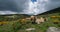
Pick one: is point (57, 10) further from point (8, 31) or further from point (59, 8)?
point (8, 31)

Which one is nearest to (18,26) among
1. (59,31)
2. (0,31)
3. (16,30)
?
(16,30)

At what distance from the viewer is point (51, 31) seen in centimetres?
714

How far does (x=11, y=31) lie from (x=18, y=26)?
1.43 feet

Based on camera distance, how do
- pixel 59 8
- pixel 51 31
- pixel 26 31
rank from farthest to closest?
1. pixel 59 8
2. pixel 26 31
3. pixel 51 31

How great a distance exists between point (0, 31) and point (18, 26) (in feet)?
3.03

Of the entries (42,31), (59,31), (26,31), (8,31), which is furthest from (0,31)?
(59,31)

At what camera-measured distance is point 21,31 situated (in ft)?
24.9

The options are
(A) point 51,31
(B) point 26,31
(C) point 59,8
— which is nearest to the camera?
(A) point 51,31

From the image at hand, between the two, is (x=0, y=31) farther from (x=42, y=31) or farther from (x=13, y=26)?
(x=42, y=31)

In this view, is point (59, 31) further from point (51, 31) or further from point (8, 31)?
point (8, 31)

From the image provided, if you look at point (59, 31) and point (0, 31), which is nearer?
point (59, 31)

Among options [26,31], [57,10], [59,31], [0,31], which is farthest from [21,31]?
[57,10]

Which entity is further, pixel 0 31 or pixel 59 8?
pixel 59 8

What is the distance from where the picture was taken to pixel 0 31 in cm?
798
